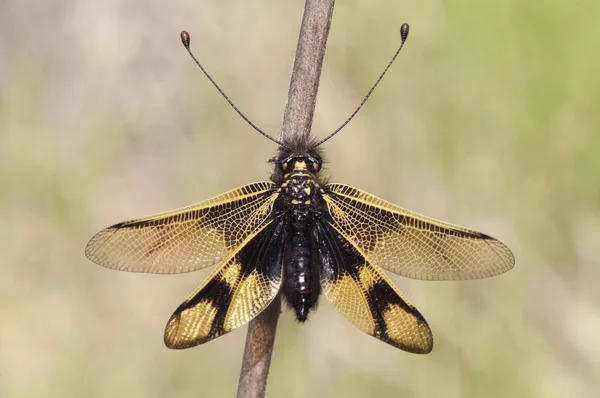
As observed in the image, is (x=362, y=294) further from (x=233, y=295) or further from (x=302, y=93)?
(x=302, y=93)

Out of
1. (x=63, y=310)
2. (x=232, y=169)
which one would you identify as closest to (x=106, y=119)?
(x=232, y=169)

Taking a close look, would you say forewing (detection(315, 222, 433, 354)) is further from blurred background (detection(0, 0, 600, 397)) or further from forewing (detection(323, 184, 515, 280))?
blurred background (detection(0, 0, 600, 397))

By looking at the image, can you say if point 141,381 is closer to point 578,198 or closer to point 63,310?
point 63,310

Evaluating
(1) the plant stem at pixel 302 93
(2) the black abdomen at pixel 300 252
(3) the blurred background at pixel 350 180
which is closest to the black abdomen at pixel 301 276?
(2) the black abdomen at pixel 300 252

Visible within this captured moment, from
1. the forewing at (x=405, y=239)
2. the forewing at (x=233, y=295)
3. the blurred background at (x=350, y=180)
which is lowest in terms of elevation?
the forewing at (x=233, y=295)

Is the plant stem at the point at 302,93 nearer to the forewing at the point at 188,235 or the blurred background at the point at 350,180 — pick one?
the forewing at the point at 188,235

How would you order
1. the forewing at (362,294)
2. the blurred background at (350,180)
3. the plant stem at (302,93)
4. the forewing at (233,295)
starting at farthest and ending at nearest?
the blurred background at (350,180) < the forewing at (362,294) < the forewing at (233,295) < the plant stem at (302,93)
